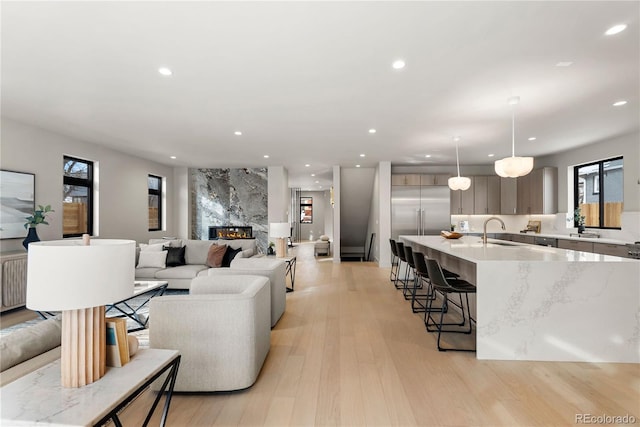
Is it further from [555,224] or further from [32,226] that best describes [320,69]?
[555,224]

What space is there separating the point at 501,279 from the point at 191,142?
5429mm

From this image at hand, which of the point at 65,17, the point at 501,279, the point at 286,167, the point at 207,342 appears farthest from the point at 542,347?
the point at 286,167

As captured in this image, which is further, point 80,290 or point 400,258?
point 400,258

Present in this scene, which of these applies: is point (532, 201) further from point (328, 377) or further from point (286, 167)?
point (328, 377)

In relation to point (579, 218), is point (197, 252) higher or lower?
lower

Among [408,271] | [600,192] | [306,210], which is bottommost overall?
[408,271]

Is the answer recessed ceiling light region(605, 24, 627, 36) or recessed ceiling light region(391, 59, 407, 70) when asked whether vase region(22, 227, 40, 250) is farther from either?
recessed ceiling light region(605, 24, 627, 36)

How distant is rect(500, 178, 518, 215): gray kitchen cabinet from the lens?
7.69m

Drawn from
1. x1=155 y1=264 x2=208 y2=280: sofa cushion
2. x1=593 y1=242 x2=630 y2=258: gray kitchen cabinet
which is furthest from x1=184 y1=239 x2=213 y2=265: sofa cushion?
x1=593 y1=242 x2=630 y2=258: gray kitchen cabinet

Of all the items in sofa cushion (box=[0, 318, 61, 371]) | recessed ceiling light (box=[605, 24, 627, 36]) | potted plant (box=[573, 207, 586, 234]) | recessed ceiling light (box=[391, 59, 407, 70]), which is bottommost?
sofa cushion (box=[0, 318, 61, 371])

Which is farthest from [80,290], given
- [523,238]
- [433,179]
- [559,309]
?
[523,238]

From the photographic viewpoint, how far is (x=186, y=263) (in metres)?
5.50

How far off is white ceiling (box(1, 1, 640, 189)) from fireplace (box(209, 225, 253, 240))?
4022 millimetres

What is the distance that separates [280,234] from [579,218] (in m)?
5.84
